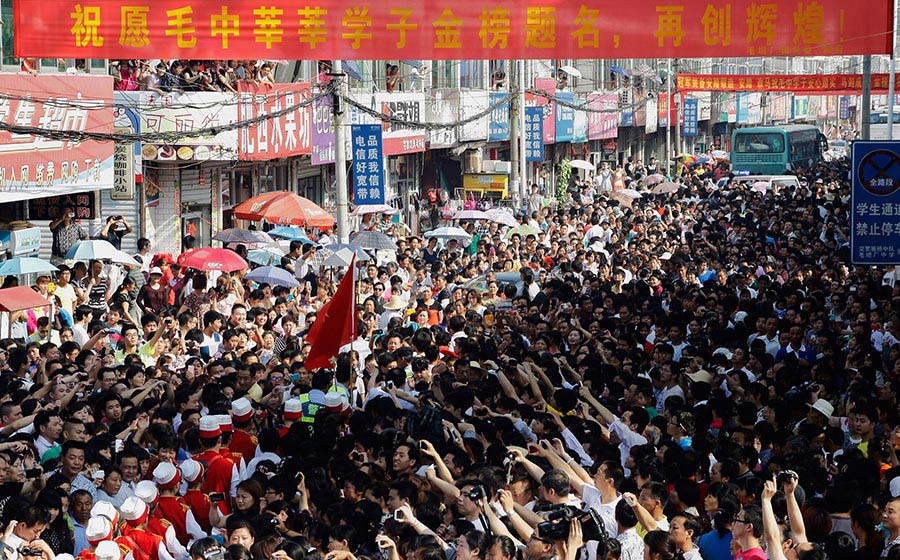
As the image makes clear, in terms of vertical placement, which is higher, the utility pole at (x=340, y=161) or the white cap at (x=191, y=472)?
the utility pole at (x=340, y=161)

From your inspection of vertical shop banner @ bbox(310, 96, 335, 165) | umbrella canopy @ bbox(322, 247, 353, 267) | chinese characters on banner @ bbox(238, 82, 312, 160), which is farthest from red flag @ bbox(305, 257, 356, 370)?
vertical shop banner @ bbox(310, 96, 335, 165)

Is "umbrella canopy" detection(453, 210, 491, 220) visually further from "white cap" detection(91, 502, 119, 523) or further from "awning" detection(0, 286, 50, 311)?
"white cap" detection(91, 502, 119, 523)

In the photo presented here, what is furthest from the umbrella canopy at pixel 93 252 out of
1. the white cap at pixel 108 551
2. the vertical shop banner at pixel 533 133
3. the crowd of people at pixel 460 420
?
the vertical shop banner at pixel 533 133

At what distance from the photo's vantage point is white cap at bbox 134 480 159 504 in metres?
8.02

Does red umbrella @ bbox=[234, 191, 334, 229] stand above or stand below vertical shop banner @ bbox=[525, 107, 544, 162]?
below

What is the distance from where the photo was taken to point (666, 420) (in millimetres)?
9828

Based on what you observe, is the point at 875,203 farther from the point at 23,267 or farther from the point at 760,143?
the point at 760,143

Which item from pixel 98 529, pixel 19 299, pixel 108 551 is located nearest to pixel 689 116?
pixel 19 299

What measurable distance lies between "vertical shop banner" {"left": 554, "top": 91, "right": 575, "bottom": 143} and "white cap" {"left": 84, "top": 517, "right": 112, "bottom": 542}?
34267 millimetres

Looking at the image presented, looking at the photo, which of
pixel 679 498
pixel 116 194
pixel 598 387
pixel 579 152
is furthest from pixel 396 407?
pixel 579 152

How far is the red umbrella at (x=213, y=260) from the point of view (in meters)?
16.3

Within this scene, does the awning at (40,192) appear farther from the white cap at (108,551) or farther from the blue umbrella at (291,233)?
the white cap at (108,551)

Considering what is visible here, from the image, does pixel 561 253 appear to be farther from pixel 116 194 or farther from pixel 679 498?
pixel 679 498

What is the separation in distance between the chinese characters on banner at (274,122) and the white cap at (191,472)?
41.0 ft
